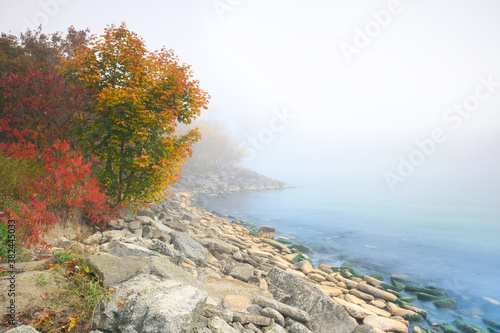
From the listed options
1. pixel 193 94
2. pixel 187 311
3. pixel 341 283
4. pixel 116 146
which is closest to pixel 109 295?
pixel 187 311

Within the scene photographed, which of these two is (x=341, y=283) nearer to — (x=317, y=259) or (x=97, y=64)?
(x=317, y=259)

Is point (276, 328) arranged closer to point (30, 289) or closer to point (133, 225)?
point (30, 289)

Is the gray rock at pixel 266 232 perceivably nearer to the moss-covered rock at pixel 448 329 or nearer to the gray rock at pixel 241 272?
the gray rock at pixel 241 272

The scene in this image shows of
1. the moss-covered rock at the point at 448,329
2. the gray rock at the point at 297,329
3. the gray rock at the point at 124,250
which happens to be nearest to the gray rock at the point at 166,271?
the gray rock at the point at 124,250

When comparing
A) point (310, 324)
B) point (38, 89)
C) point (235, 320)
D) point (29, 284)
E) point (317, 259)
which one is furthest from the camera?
point (317, 259)

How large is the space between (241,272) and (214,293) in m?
2.19

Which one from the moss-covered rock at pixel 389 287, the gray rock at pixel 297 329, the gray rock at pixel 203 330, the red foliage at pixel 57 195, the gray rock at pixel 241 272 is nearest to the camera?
the gray rock at pixel 203 330

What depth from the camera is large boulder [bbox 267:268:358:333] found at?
21.1 ft

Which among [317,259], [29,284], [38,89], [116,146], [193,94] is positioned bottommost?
[317,259]

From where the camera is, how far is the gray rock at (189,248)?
7.98 meters

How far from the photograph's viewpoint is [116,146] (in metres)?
8.70

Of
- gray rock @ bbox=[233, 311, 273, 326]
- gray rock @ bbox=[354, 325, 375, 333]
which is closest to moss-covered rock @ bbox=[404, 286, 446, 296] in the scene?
gray rock @ bbox=[354, 325, 375, 333]

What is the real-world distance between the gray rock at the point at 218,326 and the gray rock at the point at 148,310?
479 millimetres

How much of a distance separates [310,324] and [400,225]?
106ft
